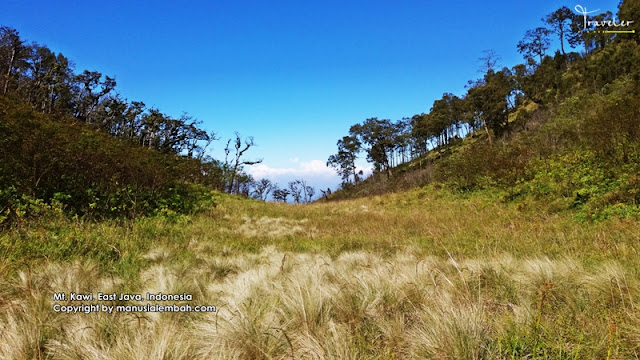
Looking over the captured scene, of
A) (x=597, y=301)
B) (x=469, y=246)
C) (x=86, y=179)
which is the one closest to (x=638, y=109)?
→ (x=469, y=246)

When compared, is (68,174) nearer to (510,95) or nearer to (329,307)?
(329,307)

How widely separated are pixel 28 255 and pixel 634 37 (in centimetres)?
4231

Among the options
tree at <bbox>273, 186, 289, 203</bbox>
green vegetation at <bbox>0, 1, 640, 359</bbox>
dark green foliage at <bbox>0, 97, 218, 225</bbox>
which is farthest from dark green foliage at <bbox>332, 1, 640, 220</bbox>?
tree at <bbox>273, 186, 289, 203</bbox>

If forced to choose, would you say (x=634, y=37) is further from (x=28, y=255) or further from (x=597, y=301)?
(x=28, y=255)

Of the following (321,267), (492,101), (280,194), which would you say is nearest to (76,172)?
(321,267)

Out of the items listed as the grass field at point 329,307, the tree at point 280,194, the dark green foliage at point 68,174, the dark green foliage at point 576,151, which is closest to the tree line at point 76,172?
the dark green foliage at point 68,174

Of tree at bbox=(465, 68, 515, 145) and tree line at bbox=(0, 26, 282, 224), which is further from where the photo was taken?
tree at bbox=(465, 68, 515, 145)

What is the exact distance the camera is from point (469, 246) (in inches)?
177

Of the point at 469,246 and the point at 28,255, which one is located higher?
the point at 28,255

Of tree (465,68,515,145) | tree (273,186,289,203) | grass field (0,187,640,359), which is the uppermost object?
tree (465,68,515,145)

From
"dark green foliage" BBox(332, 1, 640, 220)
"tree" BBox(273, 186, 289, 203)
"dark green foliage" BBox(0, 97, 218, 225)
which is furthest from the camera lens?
"tree" BBox(273, 186, 289, 203)

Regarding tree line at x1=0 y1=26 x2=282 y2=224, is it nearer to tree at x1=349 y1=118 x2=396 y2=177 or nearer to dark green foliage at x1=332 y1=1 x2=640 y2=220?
dark green foliage at x1=332 y1=1 x2=640 y2=220

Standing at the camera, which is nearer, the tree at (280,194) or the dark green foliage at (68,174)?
the dark green foliage at (68,174)

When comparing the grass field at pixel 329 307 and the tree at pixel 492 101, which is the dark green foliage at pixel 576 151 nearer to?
the tree at pixel 492 101
